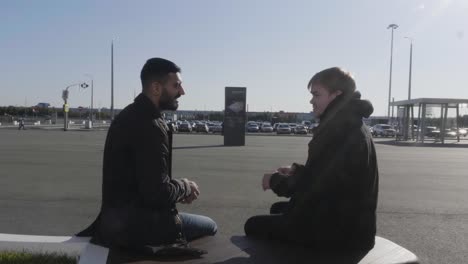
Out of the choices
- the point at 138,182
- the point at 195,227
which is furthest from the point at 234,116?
the point at 138,182

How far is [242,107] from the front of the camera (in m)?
31.5

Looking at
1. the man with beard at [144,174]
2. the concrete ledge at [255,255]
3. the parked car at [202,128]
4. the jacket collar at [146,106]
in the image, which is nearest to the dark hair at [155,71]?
the man with beard at [144,174]

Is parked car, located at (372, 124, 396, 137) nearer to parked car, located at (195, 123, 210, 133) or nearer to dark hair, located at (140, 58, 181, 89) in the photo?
parked car, located at (195, 123, 210, 133)

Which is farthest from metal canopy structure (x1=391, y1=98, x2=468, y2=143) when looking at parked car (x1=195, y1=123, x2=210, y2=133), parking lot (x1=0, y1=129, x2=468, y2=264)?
parking lot (x1=0, y1=129, x2=468, y2=264)

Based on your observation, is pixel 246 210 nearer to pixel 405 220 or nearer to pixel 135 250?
pixel 405 220

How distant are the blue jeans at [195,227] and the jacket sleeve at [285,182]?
70cm

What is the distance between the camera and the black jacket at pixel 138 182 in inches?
127

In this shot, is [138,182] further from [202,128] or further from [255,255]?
[202,128]

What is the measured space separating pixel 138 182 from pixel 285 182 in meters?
1.02

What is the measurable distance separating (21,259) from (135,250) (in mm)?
1829

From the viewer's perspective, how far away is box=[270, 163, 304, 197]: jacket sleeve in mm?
3463

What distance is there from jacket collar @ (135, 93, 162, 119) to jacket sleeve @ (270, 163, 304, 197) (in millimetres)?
943

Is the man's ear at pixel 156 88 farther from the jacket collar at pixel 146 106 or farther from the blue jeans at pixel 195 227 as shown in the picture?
the blue jeans at pixel 195 227

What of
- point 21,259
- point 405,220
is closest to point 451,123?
point 405,220
